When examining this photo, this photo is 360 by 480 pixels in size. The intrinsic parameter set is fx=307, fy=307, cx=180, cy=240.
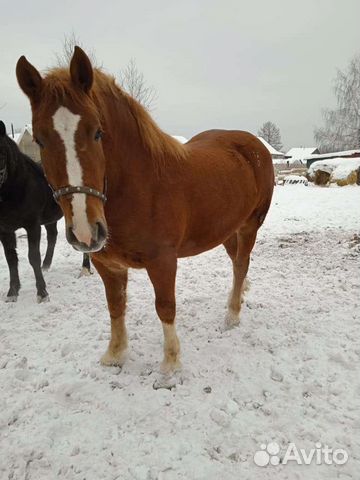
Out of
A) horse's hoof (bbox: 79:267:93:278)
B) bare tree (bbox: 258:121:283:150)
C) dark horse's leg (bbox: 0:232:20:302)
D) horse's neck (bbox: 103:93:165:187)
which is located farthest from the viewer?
bare tree (bbox: 258:121:283:150)

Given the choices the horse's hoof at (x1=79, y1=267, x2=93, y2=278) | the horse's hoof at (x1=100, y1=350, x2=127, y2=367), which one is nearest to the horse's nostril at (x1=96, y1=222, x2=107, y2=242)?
the horse's hoof at (x1=100, y1=350, x2=127, y2=367)

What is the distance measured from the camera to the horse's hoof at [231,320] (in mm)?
3127

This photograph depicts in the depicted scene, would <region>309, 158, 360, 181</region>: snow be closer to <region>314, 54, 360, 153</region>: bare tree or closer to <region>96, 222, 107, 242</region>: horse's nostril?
<region>314, 54, 360, 153</region>: bare tree

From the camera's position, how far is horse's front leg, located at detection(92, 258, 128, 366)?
2512mm

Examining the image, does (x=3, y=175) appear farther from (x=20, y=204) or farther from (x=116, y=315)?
(x=116, y=315)

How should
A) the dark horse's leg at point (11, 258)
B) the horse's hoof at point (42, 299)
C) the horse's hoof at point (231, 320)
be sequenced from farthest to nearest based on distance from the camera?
the dark horse's leg at point (11, 258)
the horse's hoof at point (42, 299)
the horse's hoof at point (231, 320)

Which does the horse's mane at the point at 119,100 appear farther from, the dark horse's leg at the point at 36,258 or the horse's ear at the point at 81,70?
the dark horse's leg at the point at 36,258

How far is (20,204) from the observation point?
3.60 meters

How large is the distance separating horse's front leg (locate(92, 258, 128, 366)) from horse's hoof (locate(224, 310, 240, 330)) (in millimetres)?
1068

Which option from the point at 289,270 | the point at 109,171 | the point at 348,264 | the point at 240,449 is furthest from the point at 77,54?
the point at 348,264

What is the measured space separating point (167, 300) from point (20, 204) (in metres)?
2.38

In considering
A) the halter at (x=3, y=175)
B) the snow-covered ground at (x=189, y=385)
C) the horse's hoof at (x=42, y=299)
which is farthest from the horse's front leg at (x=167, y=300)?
the halter at (x=3, y=175)

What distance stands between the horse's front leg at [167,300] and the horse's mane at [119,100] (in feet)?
2.34

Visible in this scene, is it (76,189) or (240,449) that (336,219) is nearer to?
(240,449)
